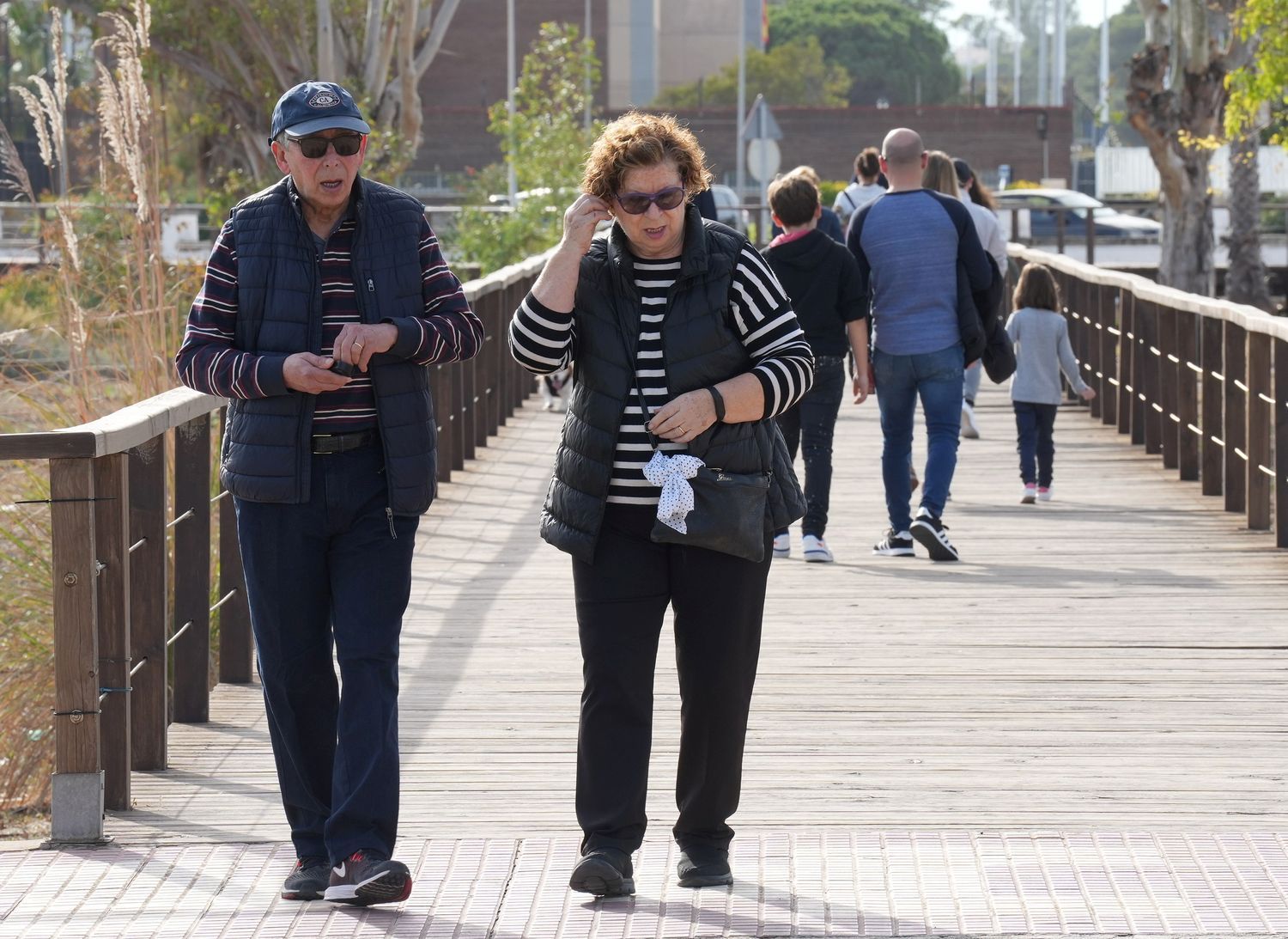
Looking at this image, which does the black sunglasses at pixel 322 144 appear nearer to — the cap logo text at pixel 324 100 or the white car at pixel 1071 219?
the cap logo text at pixel 324 100

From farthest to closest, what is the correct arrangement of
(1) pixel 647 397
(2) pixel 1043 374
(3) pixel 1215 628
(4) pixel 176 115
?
(4) pixel 176 115 → (2) pixel 1043 374 → (3) pixel 1215 628 → (1) pixel 647 397

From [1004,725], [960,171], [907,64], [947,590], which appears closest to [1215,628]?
[947,590]

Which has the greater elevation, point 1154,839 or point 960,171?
point 960,171

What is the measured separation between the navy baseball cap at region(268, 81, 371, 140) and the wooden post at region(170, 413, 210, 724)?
6.80 ft

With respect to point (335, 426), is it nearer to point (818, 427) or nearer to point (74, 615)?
point (74, 615)

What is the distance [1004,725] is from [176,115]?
35.2 m

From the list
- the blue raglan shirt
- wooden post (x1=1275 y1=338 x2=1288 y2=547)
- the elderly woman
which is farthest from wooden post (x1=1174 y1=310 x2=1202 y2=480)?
the elderly woman

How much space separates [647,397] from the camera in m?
4.86

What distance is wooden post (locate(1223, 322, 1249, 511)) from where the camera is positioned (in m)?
11.1

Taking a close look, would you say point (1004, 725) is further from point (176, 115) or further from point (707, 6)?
point (707, 6)

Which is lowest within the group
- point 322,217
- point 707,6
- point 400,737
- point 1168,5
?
point 400,737

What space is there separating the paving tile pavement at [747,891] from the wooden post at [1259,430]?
5370 mm

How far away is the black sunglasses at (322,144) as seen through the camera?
4.79m

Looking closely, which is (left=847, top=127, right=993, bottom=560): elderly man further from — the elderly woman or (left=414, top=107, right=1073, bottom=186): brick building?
(left=414, top=107, right=1073, bottom=186): brick building
